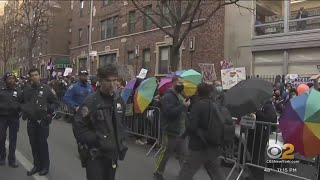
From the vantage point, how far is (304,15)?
73.2 ft

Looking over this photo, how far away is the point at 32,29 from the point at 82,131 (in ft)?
118

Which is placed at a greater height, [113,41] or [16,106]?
[113,41]

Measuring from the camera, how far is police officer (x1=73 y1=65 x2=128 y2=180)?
4.96 m

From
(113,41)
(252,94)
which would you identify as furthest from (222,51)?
(252,94)

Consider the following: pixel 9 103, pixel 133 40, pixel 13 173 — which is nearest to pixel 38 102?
pixel 9 103

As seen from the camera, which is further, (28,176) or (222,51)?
(222,51)

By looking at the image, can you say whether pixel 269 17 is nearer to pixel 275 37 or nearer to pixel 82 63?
pixel 275 37

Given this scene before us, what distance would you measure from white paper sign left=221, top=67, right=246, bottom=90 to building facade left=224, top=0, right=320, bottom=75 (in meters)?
8.32

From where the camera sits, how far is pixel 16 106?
9.28m

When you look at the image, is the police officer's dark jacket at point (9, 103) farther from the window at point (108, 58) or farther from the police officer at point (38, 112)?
the window at point (108, 58)

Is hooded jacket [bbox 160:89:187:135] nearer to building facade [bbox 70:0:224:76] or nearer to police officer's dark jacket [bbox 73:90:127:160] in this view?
police officer's dark jacket [bbox 73:90:127:160]

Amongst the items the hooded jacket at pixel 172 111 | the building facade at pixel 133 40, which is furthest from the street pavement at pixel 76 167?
the building facade at pixel 133 40

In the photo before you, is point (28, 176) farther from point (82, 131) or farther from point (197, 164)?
point (82, 131)

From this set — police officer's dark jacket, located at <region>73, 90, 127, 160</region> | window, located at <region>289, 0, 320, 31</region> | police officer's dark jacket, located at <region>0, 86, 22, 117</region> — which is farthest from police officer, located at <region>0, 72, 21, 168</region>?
window, located at <region>289, 0, 320, 31</region>
